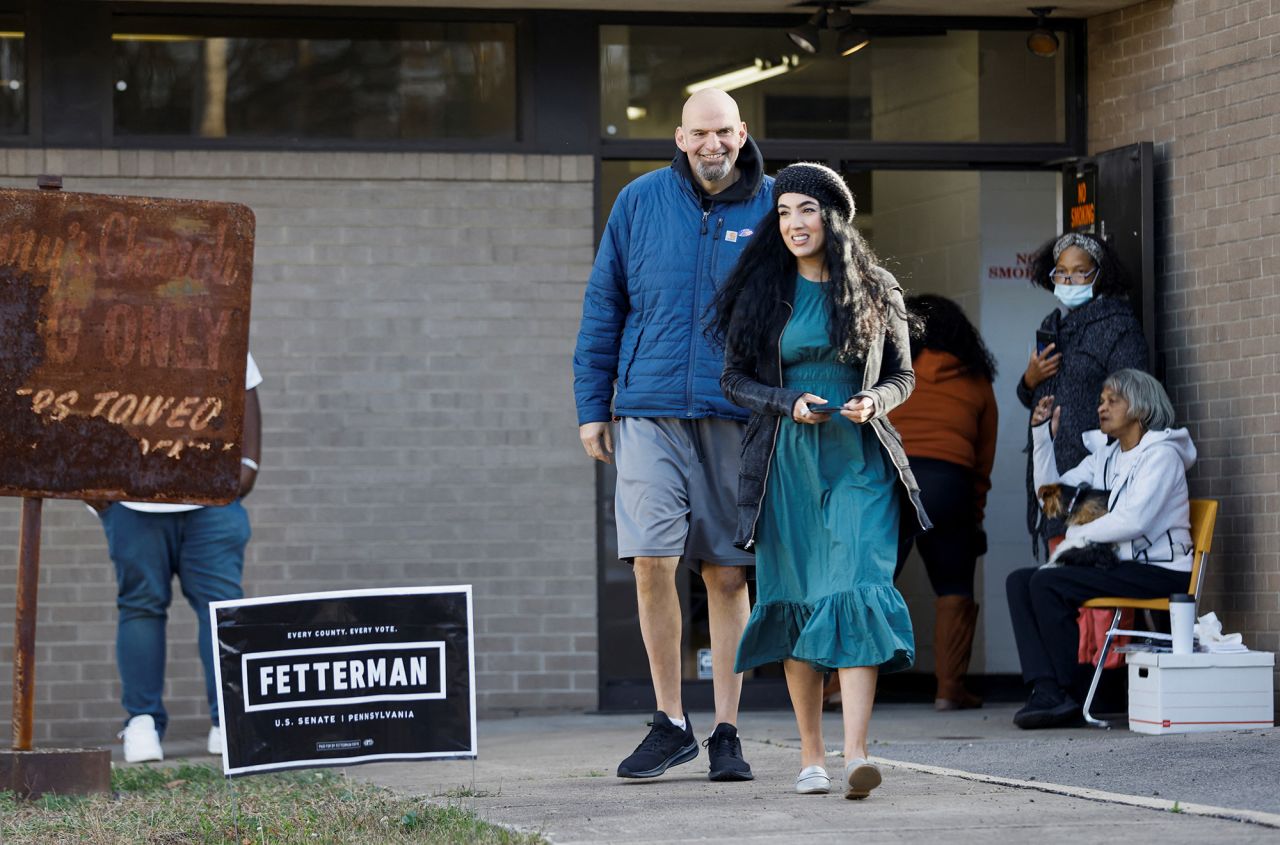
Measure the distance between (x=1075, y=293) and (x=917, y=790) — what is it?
3.81 metres

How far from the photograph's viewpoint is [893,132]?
9562 mm

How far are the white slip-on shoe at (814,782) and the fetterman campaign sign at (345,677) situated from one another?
3.04 ft

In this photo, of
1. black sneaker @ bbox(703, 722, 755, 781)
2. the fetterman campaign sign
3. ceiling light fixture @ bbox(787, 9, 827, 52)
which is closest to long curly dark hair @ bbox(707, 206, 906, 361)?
the fetterman campaign sign

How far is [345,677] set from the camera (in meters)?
5.35

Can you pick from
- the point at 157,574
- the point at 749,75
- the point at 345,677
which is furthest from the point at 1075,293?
the point at 345,677

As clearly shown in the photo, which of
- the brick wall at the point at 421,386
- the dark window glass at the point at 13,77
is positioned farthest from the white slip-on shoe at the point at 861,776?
the dark window glass at the point at 13,77

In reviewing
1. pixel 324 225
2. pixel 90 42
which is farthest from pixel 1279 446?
pixel 90 42

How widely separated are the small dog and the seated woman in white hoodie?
0.03m

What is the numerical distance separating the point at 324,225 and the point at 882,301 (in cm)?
440

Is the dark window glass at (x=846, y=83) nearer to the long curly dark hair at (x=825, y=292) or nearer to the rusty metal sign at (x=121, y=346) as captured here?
the rusty metal sign at (x=121, y=346)

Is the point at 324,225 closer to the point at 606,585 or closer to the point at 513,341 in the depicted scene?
the point at 513,341

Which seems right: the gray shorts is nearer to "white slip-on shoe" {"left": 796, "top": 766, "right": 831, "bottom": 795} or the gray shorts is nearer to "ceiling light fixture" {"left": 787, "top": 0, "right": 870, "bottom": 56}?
"white slip-on shoe" {"left": 796, "top": 766, "right": 831, "bottom": 795}

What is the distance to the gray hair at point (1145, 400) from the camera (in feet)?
26.9

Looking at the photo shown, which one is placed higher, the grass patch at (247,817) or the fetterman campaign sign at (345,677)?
the fetterman campaign sign at (345,677)
